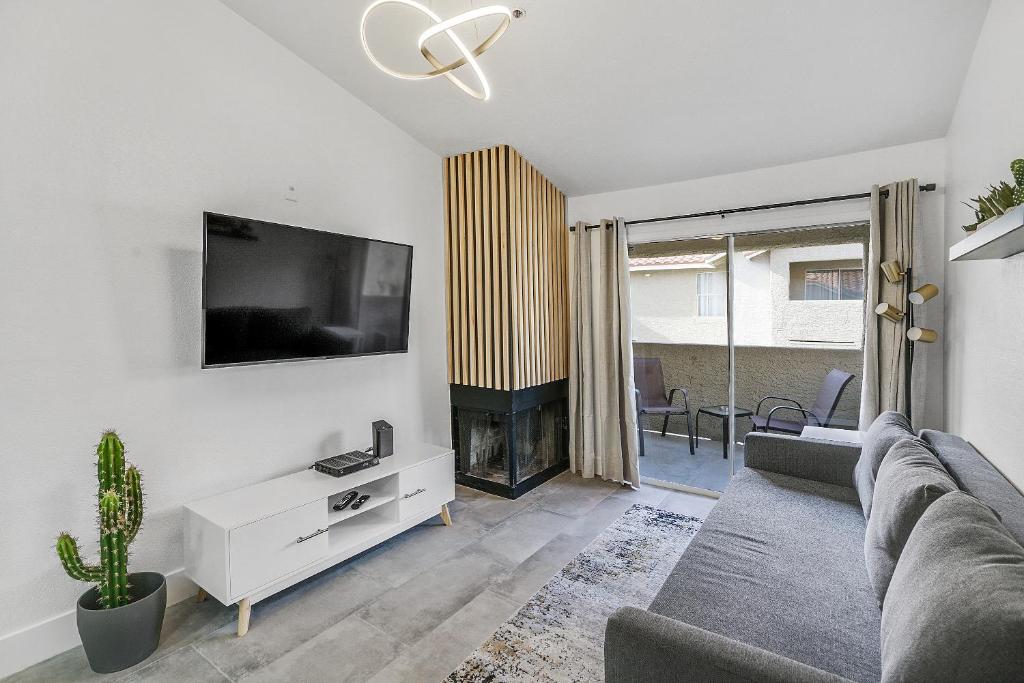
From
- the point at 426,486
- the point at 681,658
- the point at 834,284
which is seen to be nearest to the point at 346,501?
the point at 426,486

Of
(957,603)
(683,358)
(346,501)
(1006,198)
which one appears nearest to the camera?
(957,603)

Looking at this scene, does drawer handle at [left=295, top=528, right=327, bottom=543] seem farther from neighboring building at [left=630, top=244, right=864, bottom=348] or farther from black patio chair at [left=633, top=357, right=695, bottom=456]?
neighboring building at [left=630, top=244, right=864, bottom=348]

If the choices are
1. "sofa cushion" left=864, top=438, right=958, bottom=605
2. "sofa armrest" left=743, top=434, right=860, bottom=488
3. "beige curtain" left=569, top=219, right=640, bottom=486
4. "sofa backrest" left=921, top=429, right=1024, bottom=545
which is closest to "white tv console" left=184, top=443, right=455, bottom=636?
"beige curtain" left=569, top=219, right=640, bottom=486

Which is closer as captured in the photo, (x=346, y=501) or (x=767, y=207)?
(x=346, y=501)

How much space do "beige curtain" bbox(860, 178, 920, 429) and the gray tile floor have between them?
139cm

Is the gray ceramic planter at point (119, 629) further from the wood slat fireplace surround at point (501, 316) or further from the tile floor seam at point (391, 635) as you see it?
the wood slat fireplace surround at point (501, 316)

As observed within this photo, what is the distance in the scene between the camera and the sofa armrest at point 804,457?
2449 millimetres

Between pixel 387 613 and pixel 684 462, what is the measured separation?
Result: 9.28 feet

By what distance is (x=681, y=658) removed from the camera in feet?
3.63

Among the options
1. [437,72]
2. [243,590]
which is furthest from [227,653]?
[437,72]

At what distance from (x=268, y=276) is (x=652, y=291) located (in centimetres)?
299

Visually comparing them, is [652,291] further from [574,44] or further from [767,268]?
[574,44]

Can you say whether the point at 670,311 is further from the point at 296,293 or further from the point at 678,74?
the point at 296,293

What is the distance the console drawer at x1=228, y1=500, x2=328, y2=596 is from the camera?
213 cm
